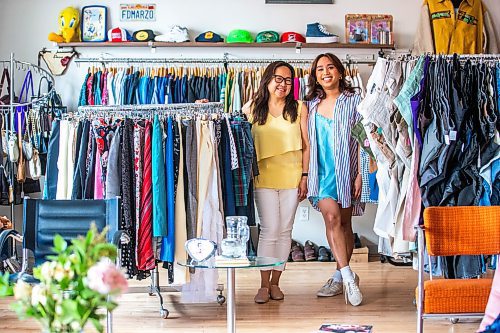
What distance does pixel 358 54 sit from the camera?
665 cm

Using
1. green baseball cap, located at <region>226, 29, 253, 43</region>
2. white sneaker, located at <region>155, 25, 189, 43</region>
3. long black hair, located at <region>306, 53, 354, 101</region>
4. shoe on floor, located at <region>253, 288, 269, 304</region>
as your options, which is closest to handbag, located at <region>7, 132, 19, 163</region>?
white sneaker, located at <region>155, 25, 189, 43</region>

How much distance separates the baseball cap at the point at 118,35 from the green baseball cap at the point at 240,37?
0.85 m

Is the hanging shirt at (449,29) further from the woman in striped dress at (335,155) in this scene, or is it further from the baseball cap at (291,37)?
the woman in striped dress at (335,155)

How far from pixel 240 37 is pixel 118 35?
999 millimetres

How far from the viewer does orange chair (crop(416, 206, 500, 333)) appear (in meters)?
3.19

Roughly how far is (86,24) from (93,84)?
62cm

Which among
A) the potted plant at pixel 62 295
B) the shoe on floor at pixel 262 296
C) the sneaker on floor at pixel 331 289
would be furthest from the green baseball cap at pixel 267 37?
the potted plant at pixel 62 295

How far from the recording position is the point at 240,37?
21.0 feet

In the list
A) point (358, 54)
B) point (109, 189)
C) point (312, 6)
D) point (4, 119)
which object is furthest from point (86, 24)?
point (109, 189)

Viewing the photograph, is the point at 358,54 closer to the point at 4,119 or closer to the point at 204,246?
the point at 4,119

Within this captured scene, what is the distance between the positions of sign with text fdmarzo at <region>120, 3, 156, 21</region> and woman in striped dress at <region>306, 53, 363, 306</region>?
2.23m

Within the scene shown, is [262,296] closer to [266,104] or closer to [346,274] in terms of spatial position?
[346,274]

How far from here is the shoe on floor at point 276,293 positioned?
4844 mm

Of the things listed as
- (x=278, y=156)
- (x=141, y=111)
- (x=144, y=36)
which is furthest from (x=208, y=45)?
(x=141, y=111)
